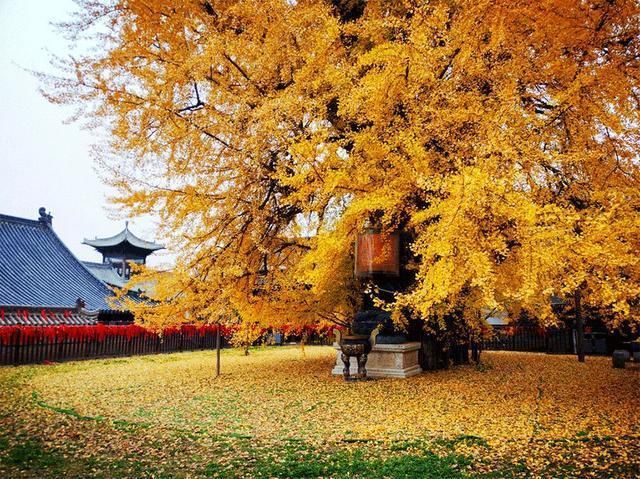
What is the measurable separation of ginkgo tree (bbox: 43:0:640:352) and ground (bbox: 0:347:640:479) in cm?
162

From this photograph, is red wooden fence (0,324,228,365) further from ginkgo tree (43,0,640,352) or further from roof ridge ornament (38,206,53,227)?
roof ridge ornament (38,206,53,227)

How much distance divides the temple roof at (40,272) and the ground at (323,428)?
896cm

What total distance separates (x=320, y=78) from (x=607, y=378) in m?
10.1

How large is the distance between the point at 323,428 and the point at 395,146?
198 inches

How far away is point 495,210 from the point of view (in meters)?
6.72

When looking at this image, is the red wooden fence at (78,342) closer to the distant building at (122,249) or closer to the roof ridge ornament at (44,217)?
the roof ridge ornament at (44,217)

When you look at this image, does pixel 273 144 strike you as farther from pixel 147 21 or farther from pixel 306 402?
pixel 306 402

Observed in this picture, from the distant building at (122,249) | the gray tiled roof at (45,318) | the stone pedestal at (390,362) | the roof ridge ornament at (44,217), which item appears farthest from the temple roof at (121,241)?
the stone pedestal at (390,362)

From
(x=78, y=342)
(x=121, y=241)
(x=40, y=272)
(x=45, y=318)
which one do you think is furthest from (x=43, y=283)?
(x=121, y=241)

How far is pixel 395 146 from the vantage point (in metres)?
8.88

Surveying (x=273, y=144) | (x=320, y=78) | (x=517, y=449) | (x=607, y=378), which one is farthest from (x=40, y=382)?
(x=607, y=378)

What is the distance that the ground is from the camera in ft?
Result: 16.0

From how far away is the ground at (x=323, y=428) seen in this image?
4.89 m

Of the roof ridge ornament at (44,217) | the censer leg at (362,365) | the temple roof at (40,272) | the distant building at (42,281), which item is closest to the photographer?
the censer leg at (362,365)
